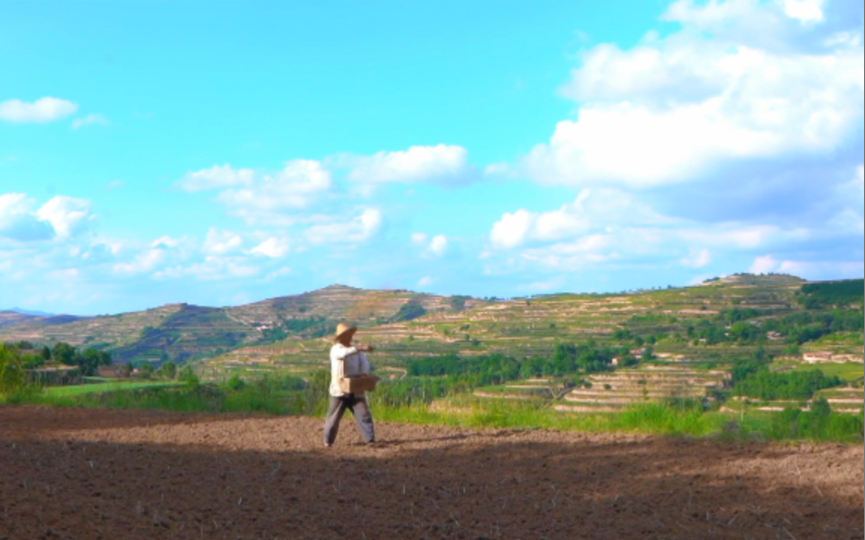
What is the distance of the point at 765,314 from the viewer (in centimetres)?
2478

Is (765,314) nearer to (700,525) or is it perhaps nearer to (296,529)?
(700,525)

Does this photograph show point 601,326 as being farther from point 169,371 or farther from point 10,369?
point 10,369

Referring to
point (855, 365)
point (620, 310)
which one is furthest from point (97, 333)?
point (855, 365)

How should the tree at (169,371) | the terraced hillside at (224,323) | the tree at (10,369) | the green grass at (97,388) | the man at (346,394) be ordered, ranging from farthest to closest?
the terraced hillside at (224,323)
the tree at (169,371)
the green grass at (97,388)
the tree at (10,369)
the man at (346,394)

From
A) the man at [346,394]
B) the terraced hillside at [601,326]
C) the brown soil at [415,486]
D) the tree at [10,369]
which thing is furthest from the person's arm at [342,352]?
the terraced hillside at [601,326]

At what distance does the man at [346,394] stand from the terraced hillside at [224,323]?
18413 millimetres

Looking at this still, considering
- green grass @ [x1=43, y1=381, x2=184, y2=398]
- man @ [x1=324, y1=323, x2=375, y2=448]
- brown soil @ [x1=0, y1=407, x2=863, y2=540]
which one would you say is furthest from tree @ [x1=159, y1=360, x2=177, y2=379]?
man @ [x1=324, y1=323, x2=375, y2=448]

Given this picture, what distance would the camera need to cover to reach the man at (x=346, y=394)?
11.0m

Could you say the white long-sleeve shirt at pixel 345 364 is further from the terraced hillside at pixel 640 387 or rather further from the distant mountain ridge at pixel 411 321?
the distant mountain ridge at pixel 411 321

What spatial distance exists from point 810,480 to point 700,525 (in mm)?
2226

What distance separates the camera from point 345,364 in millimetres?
11039

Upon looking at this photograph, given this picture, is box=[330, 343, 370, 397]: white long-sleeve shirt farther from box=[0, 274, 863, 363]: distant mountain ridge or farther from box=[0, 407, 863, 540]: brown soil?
box=[0, 274, 863, 363]: distant mountain ridge

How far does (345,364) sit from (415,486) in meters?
2.84

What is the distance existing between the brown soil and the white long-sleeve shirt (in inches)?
30.8
